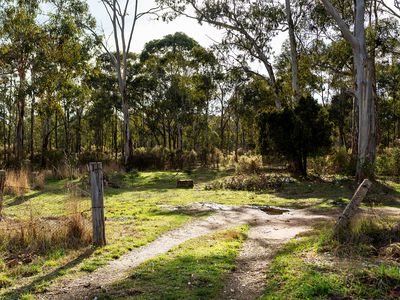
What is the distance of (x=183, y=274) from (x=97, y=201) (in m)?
2.41

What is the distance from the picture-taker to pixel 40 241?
7707mm

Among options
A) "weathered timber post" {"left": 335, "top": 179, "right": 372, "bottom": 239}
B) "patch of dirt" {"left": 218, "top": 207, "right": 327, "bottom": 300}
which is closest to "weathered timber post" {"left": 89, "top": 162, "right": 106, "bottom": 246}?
"patch of dirt" {"left": 218, "top": 207, "right": 327, "bottom": 300}

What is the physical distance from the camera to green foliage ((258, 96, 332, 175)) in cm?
2045

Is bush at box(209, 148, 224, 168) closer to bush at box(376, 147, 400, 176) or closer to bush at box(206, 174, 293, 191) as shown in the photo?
bush at box(206, 174, 293, 191)

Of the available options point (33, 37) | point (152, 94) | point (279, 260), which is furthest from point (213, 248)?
point (152, 94)

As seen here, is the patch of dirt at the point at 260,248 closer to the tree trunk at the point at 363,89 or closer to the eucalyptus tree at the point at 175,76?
the tree trunk at the point at 363,89

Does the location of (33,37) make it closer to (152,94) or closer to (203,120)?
(152,94)

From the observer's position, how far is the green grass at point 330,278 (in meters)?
5.01

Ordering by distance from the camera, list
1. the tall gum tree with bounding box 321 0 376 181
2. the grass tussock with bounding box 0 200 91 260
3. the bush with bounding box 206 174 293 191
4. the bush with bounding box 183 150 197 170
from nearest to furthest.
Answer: the grass tussock with bounding box 0 200 91 260 < the tall gum tree with bounding box 321 0 376 181 < the bush with bounding box 206 174 293 191 < the bush with bounding box 183 150 197 170

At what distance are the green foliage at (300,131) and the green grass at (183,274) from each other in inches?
522

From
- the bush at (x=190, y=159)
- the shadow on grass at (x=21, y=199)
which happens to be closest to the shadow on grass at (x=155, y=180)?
the bush at (x=190, y=159)

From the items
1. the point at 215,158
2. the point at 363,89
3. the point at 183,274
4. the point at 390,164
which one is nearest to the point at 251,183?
the point at 363,89

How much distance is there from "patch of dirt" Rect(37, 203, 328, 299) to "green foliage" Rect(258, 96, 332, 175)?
8.14 metres

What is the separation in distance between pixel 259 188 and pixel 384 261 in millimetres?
12364
